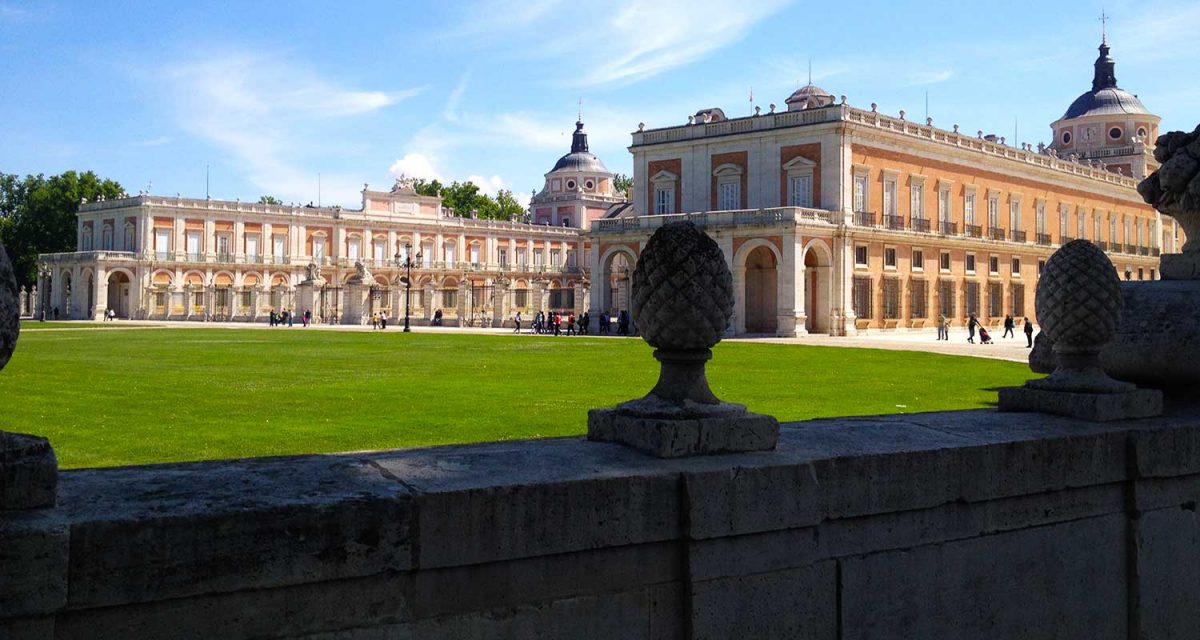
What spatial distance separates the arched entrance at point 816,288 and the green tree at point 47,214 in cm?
5789

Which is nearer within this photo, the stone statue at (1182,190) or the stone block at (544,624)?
the stone block at (544,624)

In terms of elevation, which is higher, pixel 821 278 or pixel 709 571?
pixel 821 278

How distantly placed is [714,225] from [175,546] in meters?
40.3

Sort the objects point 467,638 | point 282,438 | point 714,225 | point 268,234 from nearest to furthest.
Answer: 1. point 467,638
2. point 282,438
3. point 714,225
4. point 268,234

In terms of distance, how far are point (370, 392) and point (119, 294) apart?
205 ft

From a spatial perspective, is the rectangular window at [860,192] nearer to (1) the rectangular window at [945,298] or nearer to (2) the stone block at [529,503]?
(1) the rectangular window at [945,298]

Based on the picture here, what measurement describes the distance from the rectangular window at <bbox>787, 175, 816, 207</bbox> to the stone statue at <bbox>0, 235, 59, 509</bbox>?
42.5m

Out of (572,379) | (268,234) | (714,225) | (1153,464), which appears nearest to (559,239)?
(268,234)

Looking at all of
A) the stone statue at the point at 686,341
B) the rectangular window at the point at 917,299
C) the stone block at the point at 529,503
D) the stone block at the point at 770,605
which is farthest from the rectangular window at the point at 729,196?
the stone block at the point at 529,503

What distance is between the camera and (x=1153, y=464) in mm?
4457

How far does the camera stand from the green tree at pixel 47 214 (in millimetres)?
76688

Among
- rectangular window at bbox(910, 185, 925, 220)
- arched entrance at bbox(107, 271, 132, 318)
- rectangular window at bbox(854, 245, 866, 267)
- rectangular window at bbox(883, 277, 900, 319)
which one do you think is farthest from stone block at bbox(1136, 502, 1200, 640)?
arched entrance at bbox(107, 271, 132, 318)

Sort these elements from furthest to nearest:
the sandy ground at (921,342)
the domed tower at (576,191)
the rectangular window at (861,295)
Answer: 1. the domed tower at (576,191)
2. the rectangular window at (861,295)
3. the sandy ground at (921,342)

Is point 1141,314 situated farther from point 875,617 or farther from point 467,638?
point 467,638
